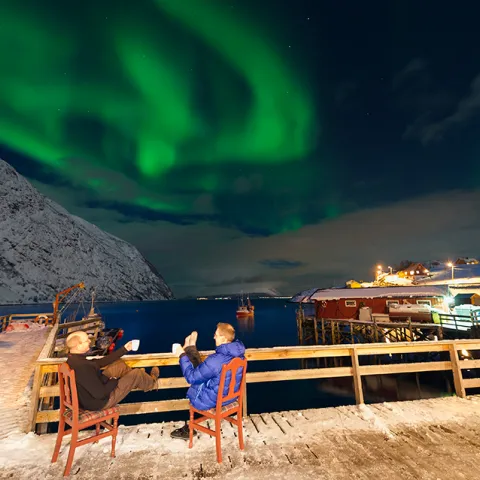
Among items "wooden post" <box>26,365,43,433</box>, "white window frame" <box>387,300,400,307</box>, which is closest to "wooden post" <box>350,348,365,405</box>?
"wooden post" <box>26,365,43,433</box>

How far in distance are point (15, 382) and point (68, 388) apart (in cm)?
722

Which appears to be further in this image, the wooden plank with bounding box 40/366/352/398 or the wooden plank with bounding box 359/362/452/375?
the wooden plank with bounding box 359/362/452/375

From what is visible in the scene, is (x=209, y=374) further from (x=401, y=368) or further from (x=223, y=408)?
(x=401, y=368)

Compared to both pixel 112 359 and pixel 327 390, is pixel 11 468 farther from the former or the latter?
pixel 327 390

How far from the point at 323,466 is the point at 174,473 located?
1655 millimetres

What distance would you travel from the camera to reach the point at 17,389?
25.5ft

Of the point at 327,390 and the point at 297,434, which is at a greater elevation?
the point at 297,434

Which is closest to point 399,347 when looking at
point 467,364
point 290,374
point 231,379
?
point 467,364

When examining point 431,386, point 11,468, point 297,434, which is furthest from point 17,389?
point 431,386

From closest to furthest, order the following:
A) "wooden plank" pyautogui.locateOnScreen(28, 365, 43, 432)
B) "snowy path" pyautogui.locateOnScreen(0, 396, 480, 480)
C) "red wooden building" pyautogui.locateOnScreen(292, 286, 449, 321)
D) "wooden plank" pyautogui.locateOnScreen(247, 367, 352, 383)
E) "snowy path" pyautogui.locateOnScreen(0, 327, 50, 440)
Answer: "snowy path" pyautogui.locateOnScreen(0, 396, 480, 480) < "wooden plank" pyautogui.locateOnScreen(28, 365, 43, 432) < "wooden plank" pyautogui.locateOnScreen(247, 367, 352, 383) < "snowy path" pyautogui.locateOnScreen(0, 327, 50, 440) < "red wooden building" pyautogui.locateOnScreen(292, 286, 449, 321)

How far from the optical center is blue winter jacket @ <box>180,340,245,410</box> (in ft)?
11.2

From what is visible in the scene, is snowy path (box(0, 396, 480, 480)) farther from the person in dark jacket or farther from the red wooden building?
the red wooden building

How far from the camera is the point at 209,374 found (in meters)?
3.44

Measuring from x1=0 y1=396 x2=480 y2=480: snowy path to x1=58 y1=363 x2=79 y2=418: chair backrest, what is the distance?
67 cm
